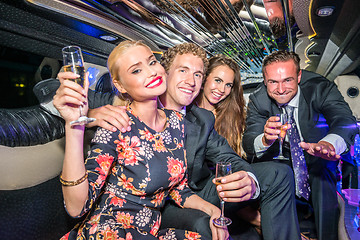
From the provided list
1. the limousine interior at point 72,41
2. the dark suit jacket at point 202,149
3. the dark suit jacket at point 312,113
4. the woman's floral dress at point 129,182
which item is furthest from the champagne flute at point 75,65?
the dark suit jacket at point 312,113

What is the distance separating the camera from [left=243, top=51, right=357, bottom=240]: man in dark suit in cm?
209

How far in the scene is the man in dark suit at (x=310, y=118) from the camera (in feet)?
6.86

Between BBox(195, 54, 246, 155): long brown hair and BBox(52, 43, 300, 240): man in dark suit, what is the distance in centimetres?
34

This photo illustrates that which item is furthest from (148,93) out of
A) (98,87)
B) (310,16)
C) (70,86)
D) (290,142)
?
(310,16)

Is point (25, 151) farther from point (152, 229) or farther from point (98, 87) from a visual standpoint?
point (98, 87)

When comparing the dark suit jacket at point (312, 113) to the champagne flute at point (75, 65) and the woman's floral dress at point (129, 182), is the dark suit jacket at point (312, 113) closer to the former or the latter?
the woman's floral dress at point (129, 182)

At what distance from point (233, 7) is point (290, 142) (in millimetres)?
1354

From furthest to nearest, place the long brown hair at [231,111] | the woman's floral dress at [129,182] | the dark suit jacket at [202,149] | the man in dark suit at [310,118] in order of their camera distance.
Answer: the long brown hair at [231,111] → the man in dark suit at [310,118] → the dark suit jacket at [202,149] → the woman's floral dress at [129,182]

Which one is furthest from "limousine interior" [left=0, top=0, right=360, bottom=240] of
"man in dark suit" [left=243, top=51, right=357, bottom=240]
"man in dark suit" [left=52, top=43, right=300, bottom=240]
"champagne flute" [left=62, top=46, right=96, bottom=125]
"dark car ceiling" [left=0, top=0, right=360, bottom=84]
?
"champagne flute" [left=62, top=46, right=96, bottom=125]

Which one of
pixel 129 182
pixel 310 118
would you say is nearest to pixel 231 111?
pixel 310 118

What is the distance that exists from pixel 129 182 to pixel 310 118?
6.23 feet

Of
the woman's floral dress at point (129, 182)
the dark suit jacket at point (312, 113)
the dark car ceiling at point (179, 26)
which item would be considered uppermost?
the dark car ceiling at point (179, 26)

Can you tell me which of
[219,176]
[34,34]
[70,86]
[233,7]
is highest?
[233,7]

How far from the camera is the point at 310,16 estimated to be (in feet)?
7.63
